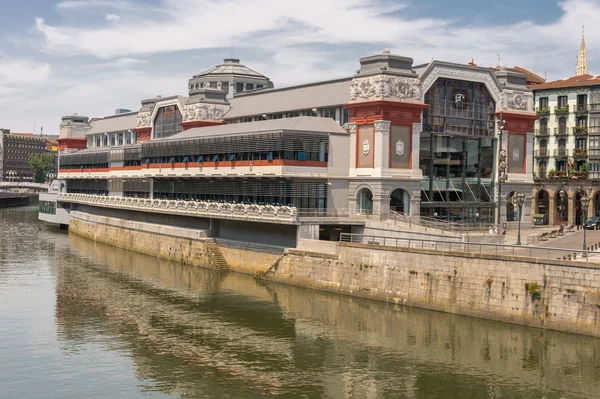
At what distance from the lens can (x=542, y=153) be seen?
119688 mm

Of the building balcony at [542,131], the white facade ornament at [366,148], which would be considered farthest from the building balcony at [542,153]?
the white facade ornament at [366,148]

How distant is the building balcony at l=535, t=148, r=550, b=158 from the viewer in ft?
390

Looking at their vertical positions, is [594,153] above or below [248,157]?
above

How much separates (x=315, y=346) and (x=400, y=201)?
113ft

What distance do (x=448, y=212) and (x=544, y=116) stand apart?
4205 centimetres

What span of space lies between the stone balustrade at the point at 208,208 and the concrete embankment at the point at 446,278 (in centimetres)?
327

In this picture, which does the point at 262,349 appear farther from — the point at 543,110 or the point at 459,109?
the point at 543,110

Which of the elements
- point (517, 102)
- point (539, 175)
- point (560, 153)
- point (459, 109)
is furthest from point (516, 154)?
point (539, 175)

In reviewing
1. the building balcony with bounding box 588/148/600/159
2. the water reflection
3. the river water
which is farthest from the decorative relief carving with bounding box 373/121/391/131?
the building balcony with bounding box 588/148/600/159

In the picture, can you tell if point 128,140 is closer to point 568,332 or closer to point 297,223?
point 297,223

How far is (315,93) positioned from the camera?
98.6m

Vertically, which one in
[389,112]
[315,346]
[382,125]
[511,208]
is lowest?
[315,346]

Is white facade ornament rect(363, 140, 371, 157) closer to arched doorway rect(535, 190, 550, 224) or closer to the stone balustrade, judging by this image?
the stone balustrade

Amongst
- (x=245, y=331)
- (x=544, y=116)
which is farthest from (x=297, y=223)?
(x=544, y=116)
